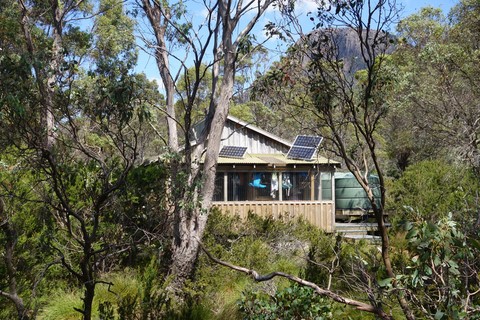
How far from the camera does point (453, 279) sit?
422 cm

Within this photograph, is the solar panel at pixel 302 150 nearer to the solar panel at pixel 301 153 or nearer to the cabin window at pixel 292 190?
the solar panel at pixel 301 153

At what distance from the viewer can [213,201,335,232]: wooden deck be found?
790 inches

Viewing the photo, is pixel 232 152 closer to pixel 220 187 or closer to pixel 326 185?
pixel 220 187

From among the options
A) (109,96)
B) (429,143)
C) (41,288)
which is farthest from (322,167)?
(109,96)

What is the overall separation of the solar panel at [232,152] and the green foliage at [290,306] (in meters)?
15.0

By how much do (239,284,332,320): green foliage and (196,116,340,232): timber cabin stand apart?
46.4 ft

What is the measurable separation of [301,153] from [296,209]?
2042mm

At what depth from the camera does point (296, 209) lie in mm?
20641

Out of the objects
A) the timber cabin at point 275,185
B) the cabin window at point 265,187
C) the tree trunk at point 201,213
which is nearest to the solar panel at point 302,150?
the timber cabin at point 275,185

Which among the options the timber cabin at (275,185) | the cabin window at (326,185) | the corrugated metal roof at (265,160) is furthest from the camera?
the cabin window at (326,185)

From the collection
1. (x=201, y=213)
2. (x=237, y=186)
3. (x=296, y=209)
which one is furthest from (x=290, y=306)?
(x=296, y=209)

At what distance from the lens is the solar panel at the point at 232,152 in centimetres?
2052

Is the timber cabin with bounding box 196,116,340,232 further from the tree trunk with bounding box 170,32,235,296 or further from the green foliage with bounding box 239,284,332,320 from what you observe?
the green foliage with bounding box 239,284,332,320

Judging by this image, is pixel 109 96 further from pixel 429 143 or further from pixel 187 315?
pixel 429 143
